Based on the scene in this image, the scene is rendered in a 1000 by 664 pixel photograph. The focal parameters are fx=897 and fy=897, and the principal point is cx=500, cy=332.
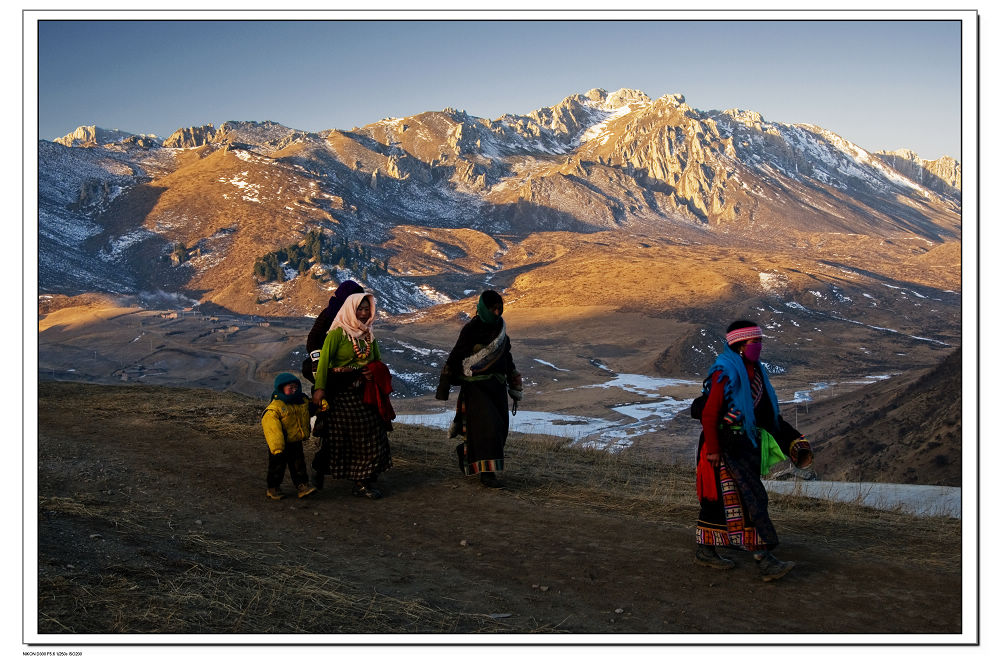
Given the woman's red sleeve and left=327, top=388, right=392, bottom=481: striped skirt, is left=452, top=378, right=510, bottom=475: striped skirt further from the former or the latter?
the woman's red sleeve

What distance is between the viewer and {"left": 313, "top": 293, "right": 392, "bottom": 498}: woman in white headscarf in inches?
262

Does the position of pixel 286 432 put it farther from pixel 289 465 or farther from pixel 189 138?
pixel 189 138

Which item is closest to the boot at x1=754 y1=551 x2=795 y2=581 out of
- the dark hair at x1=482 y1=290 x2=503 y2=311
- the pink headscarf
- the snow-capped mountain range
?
the dark hair at x1=482 y1=290 x2=503 y2=311

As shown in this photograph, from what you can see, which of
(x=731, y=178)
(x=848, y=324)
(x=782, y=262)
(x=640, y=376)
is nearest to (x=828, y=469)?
(x=640, y=376)

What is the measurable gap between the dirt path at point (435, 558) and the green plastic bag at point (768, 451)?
0.64m

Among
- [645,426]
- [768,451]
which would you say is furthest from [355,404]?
[645,426]

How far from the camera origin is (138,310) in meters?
58.2

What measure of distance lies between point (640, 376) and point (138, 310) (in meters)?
35.0

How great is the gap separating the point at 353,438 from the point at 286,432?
0.50 metres

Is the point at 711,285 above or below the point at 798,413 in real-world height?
above

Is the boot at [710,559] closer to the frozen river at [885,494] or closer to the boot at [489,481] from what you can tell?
the boot at [489,481]

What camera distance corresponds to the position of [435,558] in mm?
5383

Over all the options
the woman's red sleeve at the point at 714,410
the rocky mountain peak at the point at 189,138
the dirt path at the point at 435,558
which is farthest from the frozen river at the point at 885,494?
the rocky mountain peak at the point at 189,138
